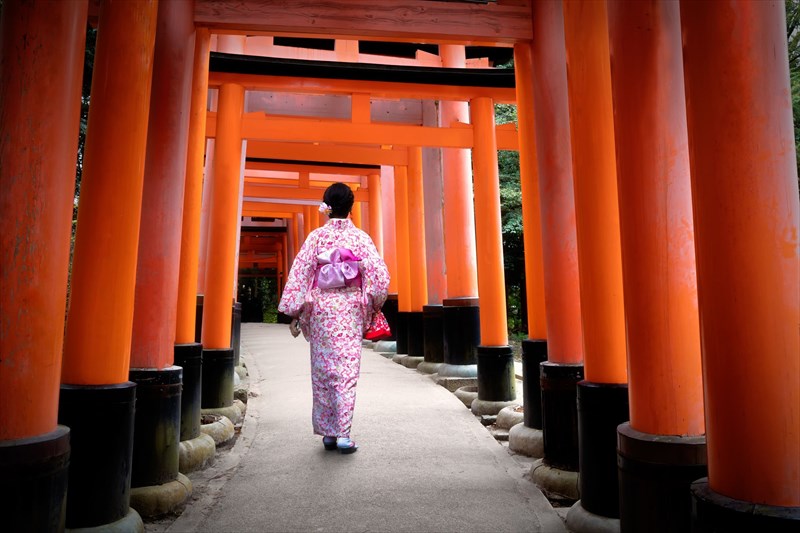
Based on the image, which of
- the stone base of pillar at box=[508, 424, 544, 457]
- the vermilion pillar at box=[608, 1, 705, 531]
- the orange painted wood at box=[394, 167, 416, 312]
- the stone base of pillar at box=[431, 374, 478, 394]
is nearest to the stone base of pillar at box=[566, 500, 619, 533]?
the vermilion pillar at box=[608, 1, 705, 531]

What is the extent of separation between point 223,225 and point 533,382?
3145mm

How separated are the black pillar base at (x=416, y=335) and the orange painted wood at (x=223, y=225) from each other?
4.63 m

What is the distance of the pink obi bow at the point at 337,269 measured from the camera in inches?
167

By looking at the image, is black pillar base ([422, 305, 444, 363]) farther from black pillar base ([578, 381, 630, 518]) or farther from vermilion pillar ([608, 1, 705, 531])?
vermilion pillar ([608, 1, 705, 531])

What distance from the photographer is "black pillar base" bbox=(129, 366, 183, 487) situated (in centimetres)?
310

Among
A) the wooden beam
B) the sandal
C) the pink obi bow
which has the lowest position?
the sandal

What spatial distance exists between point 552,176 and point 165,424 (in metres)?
2.83

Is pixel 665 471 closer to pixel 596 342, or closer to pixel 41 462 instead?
pixel 596 342

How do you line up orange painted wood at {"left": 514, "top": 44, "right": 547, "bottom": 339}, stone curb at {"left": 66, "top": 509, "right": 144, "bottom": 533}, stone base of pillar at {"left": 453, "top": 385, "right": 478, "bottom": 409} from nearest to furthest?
stone curb at {"left": 66, "top": 509, "right": 144, "bottom": 533} → orange painted wood at {"left": 514, "top": 44, "right": 547, "bottom": 339} → stone base of pillar at {"left": 453, "top": 385, "right": 478, "bottom": 409}

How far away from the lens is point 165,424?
3.19 metres

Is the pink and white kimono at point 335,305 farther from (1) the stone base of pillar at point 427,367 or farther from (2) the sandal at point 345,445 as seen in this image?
(1) the stone base of pillar at point 427,367

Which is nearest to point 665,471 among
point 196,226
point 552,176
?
point 552,176

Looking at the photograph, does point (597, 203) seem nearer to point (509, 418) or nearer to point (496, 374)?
point (509, 418)

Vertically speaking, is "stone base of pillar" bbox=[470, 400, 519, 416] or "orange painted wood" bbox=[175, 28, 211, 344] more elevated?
"orange painted wood" bbox=[175, 28, 211, 344]
